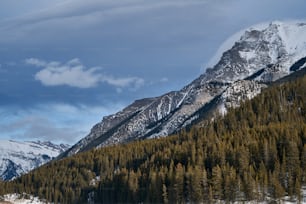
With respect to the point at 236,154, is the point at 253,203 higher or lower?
lower

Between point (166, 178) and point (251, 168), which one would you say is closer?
point (251, 168)

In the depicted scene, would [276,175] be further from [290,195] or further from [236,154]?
[236,154]

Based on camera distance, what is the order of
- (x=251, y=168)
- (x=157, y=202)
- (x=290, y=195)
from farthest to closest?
(x=157, y=202) < (x=251, y=168) < (x=290, y=195)

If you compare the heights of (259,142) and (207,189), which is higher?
(259,142)

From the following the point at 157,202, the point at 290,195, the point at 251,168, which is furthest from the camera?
the point at 157,202

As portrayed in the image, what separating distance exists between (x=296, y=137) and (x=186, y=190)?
1529 inches

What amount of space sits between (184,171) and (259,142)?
86.8ft

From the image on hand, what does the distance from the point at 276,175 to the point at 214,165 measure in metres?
28.0

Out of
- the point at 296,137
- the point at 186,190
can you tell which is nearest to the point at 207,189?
the point at 186,190

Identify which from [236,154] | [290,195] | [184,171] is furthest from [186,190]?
[290,195]

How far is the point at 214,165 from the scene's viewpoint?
197 m

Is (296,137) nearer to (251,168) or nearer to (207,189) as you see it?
(251,168)

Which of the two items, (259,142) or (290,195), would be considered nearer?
(290,195)

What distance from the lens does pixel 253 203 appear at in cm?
16600
